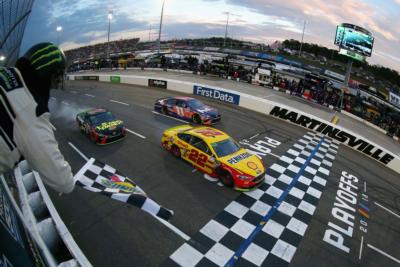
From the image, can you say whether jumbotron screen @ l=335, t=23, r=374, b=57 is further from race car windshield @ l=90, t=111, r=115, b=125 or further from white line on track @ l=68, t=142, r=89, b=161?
white line on track @ l=68, t=142, r=89, b=161

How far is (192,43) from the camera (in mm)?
61438

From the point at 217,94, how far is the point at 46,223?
20862 mm

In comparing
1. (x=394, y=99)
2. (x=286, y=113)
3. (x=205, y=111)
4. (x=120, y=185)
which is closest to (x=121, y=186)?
(x=120, y=185)

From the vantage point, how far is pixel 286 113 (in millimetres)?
19312

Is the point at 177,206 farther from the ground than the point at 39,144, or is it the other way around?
the point at 39,144

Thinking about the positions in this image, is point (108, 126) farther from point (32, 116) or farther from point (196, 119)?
point (32, 116)

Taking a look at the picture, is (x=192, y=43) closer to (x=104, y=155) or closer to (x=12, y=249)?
(x=104, y=155)

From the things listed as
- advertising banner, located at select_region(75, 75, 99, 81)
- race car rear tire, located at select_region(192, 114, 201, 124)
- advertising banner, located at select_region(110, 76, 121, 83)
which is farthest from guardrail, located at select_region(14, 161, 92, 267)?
advertising banner, located at select_region(75, 75, 99, 81)

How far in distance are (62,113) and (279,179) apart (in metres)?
14.3

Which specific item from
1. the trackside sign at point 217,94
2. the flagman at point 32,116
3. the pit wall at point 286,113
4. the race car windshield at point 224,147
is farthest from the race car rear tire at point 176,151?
the trackside sign at point 217,94

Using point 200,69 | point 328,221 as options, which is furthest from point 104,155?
point 200,69

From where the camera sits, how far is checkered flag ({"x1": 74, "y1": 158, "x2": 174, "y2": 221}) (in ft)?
12.2

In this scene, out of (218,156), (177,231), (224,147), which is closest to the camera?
(177,231)

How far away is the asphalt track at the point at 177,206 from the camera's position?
22.6 ft
